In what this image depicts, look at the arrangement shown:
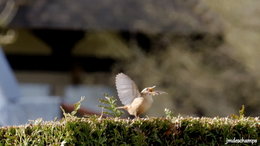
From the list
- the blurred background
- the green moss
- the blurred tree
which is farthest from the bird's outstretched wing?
the blurred background

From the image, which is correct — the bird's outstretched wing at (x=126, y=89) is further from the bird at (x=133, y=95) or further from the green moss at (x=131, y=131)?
the green moss at (x=131, y=131)

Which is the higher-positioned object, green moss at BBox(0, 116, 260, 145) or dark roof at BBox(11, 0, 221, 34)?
dark roof at BBox(11, 0, 221, 34)

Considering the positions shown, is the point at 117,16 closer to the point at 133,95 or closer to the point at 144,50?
the point at 144,50

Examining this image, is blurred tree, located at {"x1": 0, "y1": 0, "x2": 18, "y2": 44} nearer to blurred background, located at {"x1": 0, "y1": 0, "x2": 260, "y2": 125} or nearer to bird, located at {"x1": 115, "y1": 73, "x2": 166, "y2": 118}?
blurred background, located at {"x1": 0, "y1": 0, "x2": 260, "y2": 125}

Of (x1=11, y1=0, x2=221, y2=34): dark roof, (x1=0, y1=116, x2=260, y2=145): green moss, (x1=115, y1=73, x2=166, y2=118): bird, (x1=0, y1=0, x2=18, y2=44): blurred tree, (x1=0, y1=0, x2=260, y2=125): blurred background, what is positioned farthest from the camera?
(x1=0, y1=0, x2=260, y2=125): blurred background

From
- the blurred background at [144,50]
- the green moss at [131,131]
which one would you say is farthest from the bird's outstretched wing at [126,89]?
the blurred background at [144,50]

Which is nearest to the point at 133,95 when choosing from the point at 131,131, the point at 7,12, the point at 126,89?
Result: the point at 126,89

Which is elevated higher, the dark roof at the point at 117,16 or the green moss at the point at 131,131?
the dark roof at the point at 117,16
